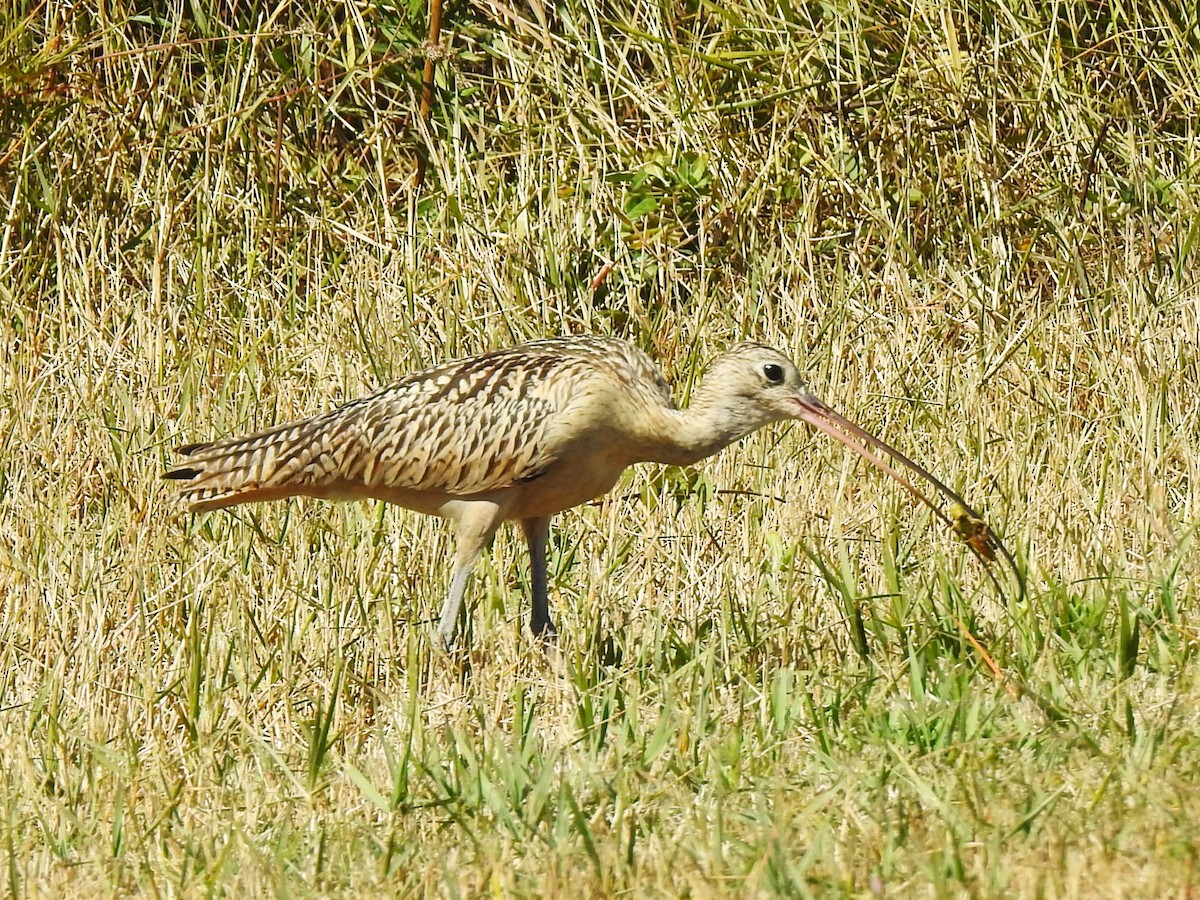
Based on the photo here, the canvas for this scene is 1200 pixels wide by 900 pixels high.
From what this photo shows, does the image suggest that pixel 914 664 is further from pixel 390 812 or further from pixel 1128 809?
pixel 390 812

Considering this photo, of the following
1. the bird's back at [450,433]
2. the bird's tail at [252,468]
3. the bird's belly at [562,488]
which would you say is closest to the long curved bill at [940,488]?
the bird's back at [450,433]

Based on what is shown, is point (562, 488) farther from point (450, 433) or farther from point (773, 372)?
point (773, 372)

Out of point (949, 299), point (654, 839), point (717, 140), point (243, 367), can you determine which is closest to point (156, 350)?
point (243, 367)

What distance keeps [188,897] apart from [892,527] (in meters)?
2.82

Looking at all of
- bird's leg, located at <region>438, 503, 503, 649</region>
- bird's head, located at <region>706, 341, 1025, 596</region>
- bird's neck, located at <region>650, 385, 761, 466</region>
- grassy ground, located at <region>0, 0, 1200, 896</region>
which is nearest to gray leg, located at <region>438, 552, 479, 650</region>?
bird's leg, located at <region>438, 503, 503, 649</region>

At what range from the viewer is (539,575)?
5.77 m

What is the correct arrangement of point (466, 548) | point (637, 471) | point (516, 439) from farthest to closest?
point (637, 471) → point (466, 548) → point (516, 439)

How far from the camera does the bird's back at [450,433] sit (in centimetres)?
557

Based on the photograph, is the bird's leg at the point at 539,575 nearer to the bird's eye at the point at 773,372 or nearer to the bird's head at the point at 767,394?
the bird's head at the point at 767,394

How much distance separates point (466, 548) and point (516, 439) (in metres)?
0.37

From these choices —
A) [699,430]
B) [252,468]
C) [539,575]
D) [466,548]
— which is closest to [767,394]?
[699,430]

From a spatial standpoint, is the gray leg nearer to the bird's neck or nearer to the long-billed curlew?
the long-billed curlew

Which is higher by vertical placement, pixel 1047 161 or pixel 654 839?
pixel 1047 161

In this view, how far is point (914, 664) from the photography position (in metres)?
4.75
